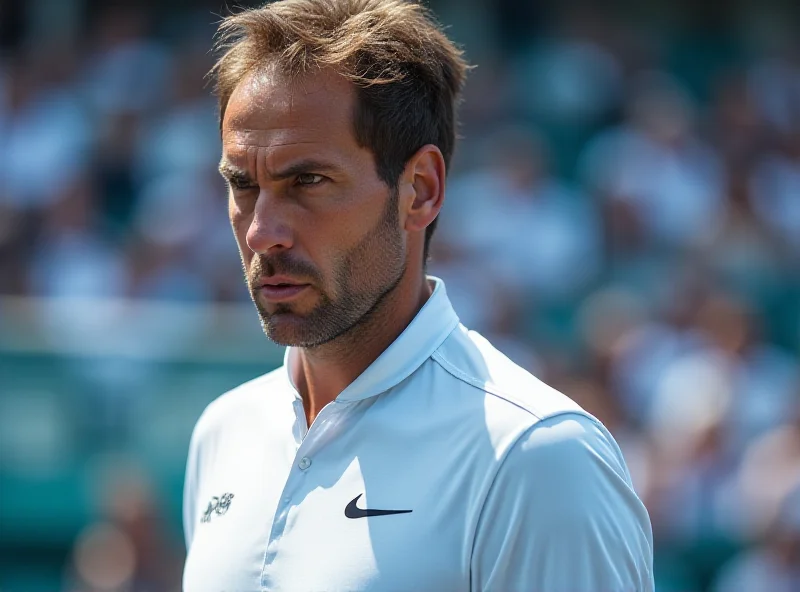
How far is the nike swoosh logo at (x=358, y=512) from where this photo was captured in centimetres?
204

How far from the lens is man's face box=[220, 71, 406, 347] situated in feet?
7.00

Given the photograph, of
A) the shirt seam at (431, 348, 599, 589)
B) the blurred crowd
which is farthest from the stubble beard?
the blurred crowd

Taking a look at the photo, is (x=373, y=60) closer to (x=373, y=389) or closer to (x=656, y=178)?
(x=373, y=389)

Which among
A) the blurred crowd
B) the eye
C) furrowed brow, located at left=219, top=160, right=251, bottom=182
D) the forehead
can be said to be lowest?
the blurred crowd

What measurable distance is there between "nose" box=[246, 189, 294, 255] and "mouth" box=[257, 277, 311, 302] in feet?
0.19

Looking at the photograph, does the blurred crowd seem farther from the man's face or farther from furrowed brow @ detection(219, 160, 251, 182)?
furrowed brow @ detection(219, 160, 251, 182)

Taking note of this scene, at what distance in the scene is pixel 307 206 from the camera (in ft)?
7.04

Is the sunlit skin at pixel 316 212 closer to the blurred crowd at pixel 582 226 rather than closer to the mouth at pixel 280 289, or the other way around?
the mouth at pixel 280 289

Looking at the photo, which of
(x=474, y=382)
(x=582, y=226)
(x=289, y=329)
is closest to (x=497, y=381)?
(x=474, y=382)

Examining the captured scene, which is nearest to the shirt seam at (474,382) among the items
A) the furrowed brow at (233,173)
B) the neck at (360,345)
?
the neck at (360,345)

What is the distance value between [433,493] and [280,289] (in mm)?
477

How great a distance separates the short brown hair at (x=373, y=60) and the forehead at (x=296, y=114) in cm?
2

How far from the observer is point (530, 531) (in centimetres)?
192

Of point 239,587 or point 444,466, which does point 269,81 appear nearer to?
point 444,466
